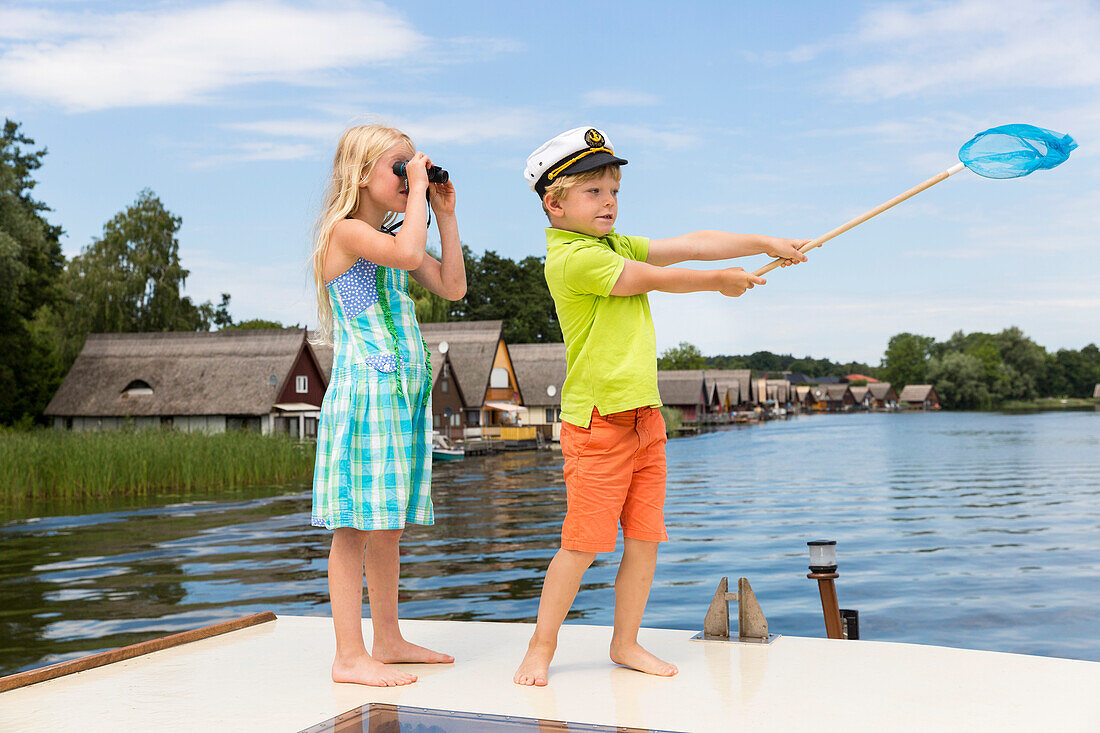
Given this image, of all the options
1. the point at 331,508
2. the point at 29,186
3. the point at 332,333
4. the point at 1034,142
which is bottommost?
the point at 331,508

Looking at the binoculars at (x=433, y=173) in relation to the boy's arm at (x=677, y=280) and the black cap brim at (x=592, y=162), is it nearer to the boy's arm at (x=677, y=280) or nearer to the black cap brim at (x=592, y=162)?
the black cap brim at (x=592, y=162)

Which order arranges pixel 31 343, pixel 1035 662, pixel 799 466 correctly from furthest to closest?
pixel 31 343, pixel 799 466, pixel 1035 662

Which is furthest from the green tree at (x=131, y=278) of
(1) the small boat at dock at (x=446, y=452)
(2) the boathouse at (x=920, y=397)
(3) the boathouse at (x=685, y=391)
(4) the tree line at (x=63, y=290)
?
(2) the boathouse at (x=920, y=397)

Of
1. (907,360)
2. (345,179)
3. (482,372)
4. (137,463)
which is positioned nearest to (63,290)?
(482,372)

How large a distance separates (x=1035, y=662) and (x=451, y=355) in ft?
142

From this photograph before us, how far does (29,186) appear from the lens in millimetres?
35562

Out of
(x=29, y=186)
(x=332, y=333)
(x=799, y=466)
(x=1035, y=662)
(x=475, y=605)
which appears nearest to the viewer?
(x=1035, y=662)

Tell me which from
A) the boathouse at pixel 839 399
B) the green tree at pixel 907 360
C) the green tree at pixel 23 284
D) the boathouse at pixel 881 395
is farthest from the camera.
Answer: the green tree at pixel 907 360

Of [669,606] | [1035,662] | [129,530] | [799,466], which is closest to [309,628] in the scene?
[1035,662]

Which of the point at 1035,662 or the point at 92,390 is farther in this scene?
the point at 92,390

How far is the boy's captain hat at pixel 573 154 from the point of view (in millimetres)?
2885

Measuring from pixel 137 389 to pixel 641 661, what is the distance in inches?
1438

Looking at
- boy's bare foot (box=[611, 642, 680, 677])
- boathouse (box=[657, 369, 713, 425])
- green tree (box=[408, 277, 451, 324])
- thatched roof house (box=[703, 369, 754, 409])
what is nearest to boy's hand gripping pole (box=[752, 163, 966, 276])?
boy's bare foot (box=[611, 642, 680, 677])

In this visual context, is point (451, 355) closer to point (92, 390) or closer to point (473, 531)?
point (92, 390)
